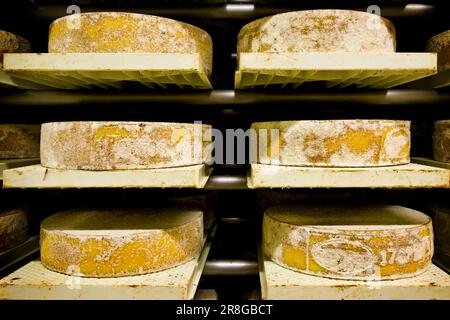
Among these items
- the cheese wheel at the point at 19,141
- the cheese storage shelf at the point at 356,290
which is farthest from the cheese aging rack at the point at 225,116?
A: the cheese wheel at the point at 19,141

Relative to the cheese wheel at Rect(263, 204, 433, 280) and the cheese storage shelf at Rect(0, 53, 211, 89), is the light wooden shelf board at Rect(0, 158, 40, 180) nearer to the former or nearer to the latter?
the cheese storage shelf at Rect(0, 53, 211, 89)

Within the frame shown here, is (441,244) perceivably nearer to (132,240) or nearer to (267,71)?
(267,71)

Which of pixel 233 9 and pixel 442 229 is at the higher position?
pixel 233 9

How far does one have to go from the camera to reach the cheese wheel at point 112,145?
4.44ft

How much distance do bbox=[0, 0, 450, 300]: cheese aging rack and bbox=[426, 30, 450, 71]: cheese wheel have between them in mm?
52

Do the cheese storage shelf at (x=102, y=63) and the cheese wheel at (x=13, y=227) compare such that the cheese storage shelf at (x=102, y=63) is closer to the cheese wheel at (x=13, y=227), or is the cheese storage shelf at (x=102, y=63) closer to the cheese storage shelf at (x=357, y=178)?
the cheese storage shelf at (x=357, y=178)

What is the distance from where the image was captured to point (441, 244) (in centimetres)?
175

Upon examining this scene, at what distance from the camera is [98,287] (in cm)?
133

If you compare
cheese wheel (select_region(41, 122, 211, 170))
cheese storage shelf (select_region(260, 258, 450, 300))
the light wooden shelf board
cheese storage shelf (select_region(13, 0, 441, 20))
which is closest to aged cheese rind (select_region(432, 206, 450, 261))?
cheese storage shelf (select_region(260, 258, 450, 300))

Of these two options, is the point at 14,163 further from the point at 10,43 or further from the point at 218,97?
the point at 218,97

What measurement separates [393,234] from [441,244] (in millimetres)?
567

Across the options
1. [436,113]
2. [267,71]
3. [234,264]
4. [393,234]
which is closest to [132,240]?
[234,264]

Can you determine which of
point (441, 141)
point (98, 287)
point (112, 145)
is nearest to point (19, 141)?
point (112, 145)

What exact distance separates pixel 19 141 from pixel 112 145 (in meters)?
0.76
